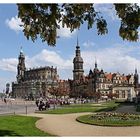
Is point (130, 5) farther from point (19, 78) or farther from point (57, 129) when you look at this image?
point (19, 78)

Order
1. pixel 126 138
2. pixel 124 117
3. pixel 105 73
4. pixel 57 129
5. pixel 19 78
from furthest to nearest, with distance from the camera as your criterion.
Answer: pixel 19 78
pixel 105 73
pixel 124 117
pixel 57 129
pixel 126 138

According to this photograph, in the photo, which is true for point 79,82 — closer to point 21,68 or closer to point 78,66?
point 78,66

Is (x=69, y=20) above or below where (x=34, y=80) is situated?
below

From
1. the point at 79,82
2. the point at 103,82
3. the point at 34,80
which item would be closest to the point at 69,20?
the point at 103,82

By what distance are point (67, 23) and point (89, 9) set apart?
754mm

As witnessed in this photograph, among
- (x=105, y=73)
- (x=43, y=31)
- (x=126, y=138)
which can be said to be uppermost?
(x=105, y=73)

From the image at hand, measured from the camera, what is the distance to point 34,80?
168875 millimetres

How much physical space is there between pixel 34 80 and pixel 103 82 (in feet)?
130

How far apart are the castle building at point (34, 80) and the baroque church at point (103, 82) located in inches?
497

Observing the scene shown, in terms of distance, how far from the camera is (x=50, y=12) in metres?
11.6

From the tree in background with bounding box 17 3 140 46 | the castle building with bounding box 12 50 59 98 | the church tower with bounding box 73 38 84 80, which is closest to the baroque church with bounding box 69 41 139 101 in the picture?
the church tower with bounding box 73 38 84 80

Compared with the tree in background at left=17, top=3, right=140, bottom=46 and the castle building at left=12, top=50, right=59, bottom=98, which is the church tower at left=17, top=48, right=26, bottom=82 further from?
the tree in background at left=17, top=3, right=140, bottom=46

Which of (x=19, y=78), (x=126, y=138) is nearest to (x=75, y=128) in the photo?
(x=126, y=138)

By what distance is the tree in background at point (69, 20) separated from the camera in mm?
11484
